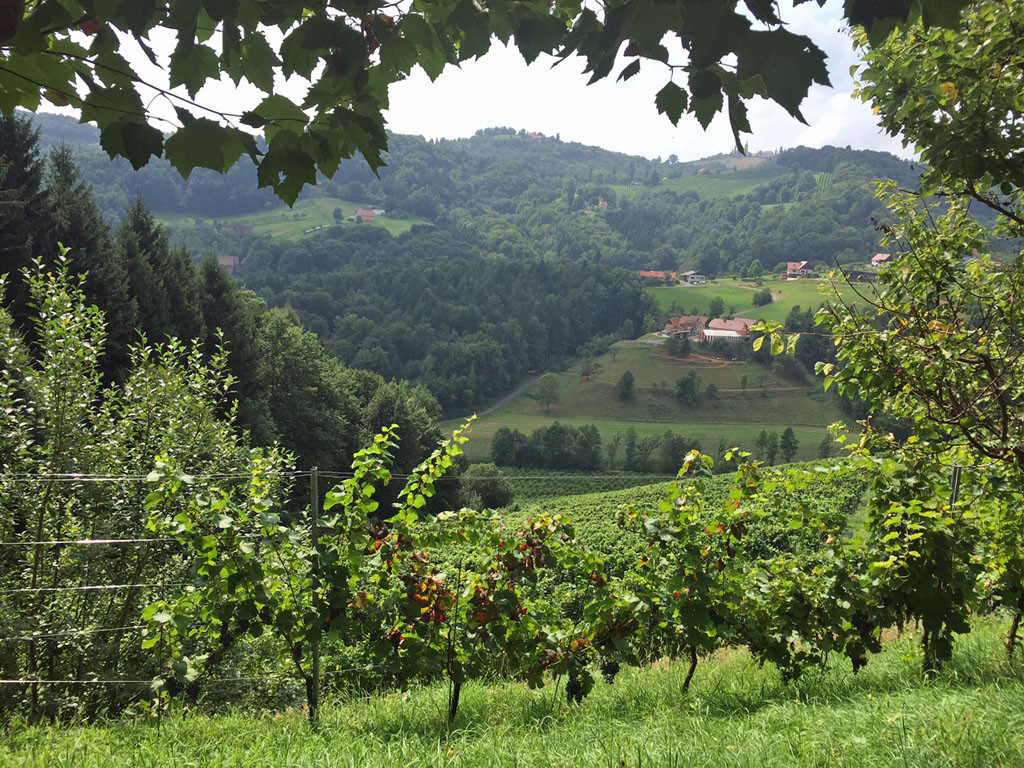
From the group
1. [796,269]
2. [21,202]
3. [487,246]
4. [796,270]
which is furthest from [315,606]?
[487,246]

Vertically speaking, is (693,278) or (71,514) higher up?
(693,278)

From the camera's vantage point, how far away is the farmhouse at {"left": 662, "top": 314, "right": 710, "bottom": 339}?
109 meters

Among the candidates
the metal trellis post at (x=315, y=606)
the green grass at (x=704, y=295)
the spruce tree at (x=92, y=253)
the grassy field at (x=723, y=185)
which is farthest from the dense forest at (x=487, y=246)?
the metal trellis post at (x=315, y=606)

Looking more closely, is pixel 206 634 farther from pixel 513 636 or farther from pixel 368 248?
pixel 368 248

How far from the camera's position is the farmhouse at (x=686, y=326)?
109375mm

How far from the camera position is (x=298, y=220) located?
136 m

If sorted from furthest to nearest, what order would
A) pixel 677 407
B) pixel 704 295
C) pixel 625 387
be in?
pixel 704 295
pixel 625 387
pixel 677 407

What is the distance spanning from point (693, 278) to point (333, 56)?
143m

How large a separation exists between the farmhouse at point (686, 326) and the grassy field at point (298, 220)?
61.8m

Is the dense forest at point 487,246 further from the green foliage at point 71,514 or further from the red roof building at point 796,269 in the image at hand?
the green foliage at point 71,514

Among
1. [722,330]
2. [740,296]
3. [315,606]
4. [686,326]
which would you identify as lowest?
[315,606]

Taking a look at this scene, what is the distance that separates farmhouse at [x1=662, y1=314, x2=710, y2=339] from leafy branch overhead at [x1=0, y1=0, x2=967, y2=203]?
11037 centimetres

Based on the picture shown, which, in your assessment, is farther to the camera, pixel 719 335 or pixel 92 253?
pixel 719 335

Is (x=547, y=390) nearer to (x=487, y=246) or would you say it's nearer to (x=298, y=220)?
(x=487, y=246)
